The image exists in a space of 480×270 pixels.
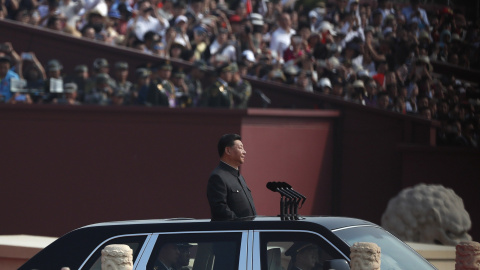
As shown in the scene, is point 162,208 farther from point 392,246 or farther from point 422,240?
point 392,246

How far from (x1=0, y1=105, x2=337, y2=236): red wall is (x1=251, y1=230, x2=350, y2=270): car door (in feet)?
25.5

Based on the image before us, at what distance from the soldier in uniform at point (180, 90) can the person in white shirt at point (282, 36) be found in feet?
9.27

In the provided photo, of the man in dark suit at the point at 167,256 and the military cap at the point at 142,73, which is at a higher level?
the military cap at the point at 142,73

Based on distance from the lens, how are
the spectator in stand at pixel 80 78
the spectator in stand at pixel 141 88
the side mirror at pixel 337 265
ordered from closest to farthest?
the side mirror at pixel 337 265, the spectator in stand at pixel 141 88, the spectator in stand at pixel 80 78

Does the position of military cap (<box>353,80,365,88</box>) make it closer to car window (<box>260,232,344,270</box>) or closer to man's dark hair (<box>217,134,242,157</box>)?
man's dark hair (<box>217,134,242,157</box>)

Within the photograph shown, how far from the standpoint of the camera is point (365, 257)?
5.62 m

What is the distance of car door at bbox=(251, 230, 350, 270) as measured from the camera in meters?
6.07

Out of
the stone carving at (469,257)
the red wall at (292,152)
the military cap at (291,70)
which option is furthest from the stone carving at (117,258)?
the military cap at (291,70)

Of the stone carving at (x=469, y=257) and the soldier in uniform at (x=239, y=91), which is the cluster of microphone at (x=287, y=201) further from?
the soldier in uniform at (x=239, y=91)

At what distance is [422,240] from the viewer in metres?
11.6

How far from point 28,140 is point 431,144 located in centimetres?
641

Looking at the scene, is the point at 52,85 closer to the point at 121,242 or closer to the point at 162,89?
the point at 162,89

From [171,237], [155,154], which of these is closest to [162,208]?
[155,154]

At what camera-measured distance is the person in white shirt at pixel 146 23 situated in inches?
690
